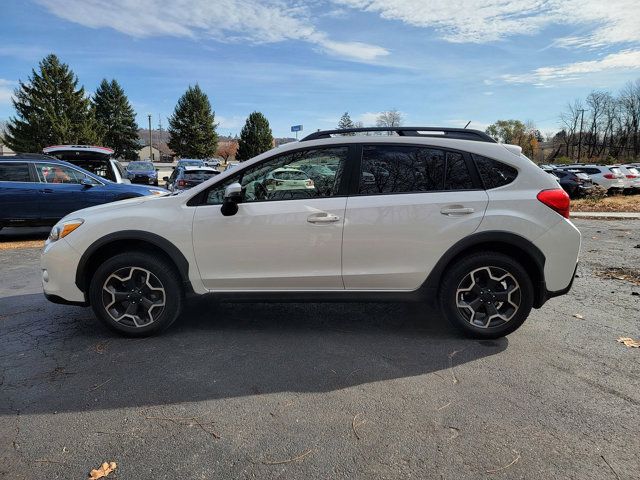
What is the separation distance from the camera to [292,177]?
13.6 ft

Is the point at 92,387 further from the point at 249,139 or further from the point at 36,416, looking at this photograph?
the point at 249,139

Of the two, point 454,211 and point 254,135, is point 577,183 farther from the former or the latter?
point 254,135

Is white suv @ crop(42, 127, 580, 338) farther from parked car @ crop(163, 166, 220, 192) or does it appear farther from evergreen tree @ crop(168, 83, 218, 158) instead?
evergreen tree @ crop(168, 83, 218, 158)

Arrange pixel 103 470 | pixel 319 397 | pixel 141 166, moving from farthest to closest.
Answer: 1. pixel 141 166
2. pixel 319 397
3. pixel 103 470

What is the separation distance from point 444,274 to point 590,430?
161 cm

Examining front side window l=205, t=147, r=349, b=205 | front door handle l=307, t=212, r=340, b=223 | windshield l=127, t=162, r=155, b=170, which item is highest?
windshield l=127, t=162, r=155, b=170

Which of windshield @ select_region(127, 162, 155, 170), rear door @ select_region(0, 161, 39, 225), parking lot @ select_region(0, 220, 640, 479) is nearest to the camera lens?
parking lot @ select_region(0, 220, 640, 479)

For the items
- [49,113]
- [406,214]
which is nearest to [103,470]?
[406,214]

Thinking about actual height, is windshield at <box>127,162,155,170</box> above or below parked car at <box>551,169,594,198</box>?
above

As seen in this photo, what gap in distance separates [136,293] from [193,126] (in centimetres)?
7071

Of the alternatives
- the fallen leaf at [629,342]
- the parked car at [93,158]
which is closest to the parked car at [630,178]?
the fallen leaf at [629,342]

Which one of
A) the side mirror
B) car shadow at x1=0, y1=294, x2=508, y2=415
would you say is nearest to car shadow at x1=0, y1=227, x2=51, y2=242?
car shadow at x1=0, y1=294, x2=508, y2=415

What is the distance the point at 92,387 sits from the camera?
330cm

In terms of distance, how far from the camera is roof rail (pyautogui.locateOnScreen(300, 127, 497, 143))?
14.1 feet
